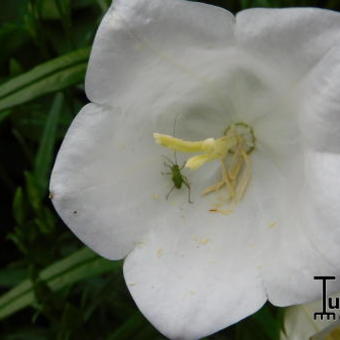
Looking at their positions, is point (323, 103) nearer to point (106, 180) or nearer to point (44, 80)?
point (106, 180)

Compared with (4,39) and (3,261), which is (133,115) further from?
(3,261)

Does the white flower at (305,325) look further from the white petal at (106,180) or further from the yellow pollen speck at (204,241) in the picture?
the white petal at (106,180)

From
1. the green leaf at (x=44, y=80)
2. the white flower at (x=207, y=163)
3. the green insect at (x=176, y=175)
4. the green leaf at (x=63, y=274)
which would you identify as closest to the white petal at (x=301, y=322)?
the white flower at (x=207, y=163)

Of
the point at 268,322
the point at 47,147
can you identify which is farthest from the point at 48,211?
the point at 268,322

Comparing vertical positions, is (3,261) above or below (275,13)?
below

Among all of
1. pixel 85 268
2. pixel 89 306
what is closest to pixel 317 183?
pixel 85 268
